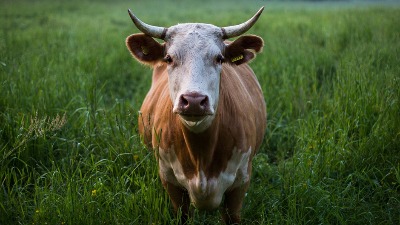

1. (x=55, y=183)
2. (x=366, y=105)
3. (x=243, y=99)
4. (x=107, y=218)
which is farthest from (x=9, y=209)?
(x=366, y=105)

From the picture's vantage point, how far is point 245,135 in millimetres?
3273

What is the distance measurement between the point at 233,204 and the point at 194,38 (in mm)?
1254

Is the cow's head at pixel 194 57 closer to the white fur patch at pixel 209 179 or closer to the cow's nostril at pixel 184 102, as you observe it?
the cow's nostril at pixel 184 102

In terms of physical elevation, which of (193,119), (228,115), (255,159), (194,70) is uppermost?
(194,70)

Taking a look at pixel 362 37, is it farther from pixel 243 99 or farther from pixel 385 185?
pixel 243 99

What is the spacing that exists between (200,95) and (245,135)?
0.78m

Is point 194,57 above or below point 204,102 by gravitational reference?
above

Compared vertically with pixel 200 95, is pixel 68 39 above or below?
below

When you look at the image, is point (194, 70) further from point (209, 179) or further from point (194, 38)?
point (209, 179)

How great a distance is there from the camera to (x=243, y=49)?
3.38 metres

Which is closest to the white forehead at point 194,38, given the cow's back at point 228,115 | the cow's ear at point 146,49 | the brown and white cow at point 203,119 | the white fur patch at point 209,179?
the brown and white cow at point 203,119

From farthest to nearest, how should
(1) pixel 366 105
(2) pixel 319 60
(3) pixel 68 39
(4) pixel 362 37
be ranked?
(3) pixel 68 39
(4) pixel 362 37
(2) pixel 319 60
(1) pixel 366 105

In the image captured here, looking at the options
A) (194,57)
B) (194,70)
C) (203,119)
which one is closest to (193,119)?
(203,119)

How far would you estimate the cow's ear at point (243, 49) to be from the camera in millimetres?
3318
